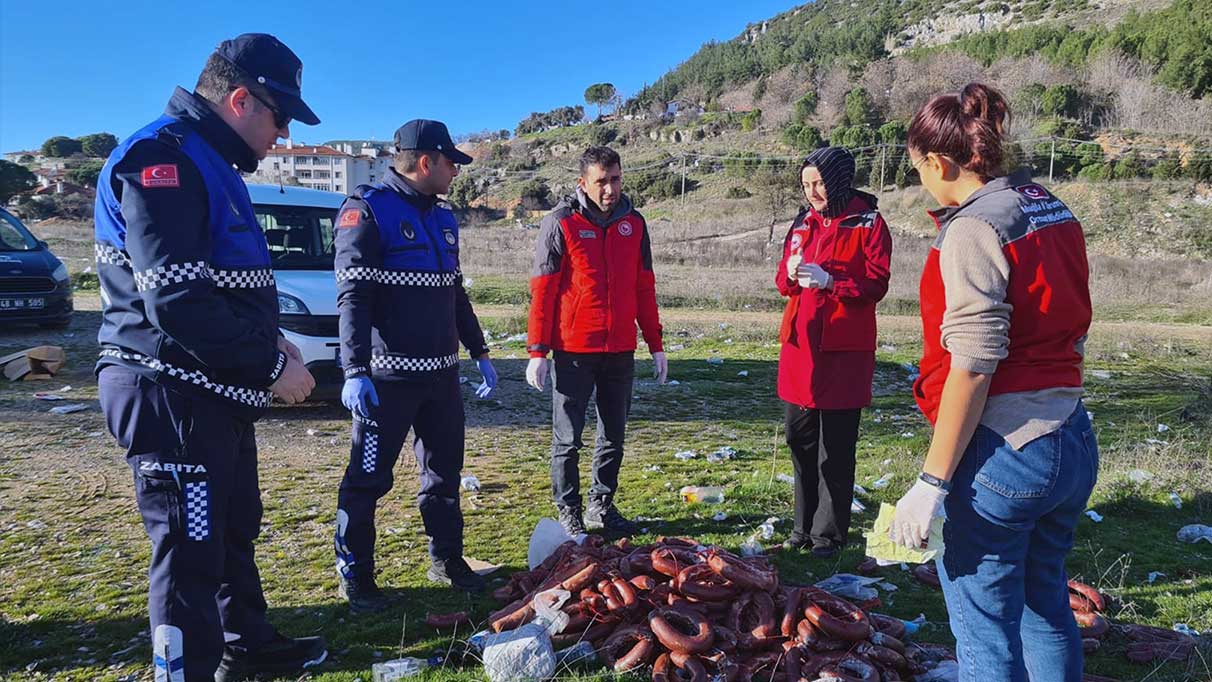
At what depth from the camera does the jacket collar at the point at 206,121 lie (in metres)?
2.57

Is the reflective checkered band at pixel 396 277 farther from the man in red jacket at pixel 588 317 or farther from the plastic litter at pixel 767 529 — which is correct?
the plastic litter at pixel 767 529

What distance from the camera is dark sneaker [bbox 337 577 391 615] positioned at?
11.6ft

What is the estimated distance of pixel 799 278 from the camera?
3.99 metres

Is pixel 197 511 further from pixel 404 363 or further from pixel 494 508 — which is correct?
pixel 494 508

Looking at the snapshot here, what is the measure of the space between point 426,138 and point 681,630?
8.37 feet

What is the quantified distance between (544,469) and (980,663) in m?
4.27

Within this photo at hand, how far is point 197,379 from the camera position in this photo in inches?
96.3

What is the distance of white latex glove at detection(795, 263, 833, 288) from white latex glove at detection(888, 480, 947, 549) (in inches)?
78.2

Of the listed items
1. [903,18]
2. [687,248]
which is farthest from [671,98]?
[687,248]

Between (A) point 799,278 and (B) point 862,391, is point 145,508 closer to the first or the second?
(A) point 799,278

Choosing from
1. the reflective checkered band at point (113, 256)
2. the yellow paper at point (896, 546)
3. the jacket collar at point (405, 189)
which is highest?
the jacket collar at point (405, 189)

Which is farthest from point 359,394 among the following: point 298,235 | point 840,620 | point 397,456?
point 298,235

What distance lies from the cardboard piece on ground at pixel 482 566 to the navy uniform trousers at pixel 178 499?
1.67m

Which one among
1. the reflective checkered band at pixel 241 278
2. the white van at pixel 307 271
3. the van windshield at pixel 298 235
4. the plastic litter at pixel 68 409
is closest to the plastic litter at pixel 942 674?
the reflective checkered band at pixel 241 278
